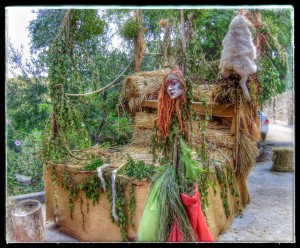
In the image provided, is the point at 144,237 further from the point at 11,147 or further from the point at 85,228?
the point at 11,147

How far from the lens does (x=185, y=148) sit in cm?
266

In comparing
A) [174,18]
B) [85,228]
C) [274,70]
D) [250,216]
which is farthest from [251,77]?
[85,228]

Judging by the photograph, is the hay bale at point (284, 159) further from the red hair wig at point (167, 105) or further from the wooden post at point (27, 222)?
the wooden post at point (27, 222)

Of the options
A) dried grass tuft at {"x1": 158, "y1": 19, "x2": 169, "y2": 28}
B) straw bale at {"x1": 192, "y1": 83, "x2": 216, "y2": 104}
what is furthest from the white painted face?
straw bale at {"x1": 192, "y1": 83, "x2": 216, "y2": 104}

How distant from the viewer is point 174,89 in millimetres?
2584

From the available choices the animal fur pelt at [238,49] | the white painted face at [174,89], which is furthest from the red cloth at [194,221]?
the animal fur pelt at [238,49]

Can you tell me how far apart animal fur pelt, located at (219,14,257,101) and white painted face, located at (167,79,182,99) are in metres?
1.00

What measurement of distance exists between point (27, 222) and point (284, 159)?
2.32 metres

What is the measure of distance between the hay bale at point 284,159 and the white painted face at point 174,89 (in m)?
1.05

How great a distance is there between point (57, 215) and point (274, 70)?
107 inches

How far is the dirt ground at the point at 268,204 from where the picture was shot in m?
3.02

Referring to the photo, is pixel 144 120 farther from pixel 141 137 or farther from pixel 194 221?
pixel 194 221

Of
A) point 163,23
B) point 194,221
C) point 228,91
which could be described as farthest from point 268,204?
point 163,23

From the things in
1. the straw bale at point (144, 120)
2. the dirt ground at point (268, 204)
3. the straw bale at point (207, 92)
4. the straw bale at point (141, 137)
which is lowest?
the dirt ground at point (268, 204)
